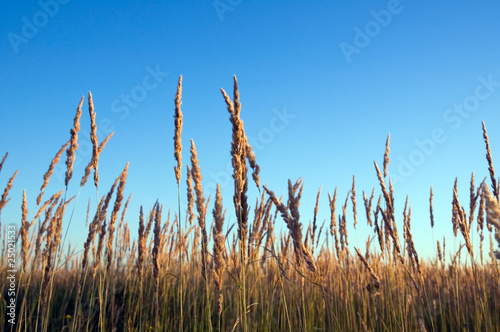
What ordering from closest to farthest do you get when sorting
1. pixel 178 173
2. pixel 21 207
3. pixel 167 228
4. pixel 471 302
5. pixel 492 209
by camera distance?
pixel 492 209, pixel 178 173, pixel 21 207, pixel 471 302, pixel 167 228

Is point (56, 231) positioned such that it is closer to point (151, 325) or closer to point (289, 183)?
point (151, 325)

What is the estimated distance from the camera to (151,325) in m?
3.80

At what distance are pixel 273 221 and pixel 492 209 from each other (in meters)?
2.89

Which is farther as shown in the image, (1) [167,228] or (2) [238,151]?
(1) [167,228]

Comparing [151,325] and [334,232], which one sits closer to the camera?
[334,232]

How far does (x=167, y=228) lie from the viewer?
17.3 ft

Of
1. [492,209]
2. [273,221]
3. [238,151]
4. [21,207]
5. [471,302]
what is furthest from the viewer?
[273,221]

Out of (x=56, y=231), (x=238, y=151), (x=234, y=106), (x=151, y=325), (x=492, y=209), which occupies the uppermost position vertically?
(x=234, y=106)

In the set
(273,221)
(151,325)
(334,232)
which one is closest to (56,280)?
(151,325)

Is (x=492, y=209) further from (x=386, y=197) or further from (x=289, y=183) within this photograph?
(x=386, y=197)

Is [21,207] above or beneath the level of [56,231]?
above

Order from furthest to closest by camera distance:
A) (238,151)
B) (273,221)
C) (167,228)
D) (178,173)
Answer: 1. (167,228)
2. (273,221)
3. (178,173)
4. (238,151)

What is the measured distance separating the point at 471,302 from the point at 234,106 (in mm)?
3298

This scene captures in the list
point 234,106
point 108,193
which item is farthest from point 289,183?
point 108,193
